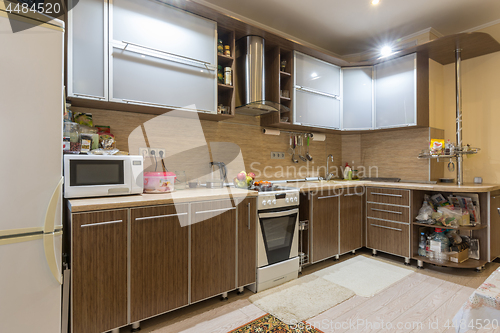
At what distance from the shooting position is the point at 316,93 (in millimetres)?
3287

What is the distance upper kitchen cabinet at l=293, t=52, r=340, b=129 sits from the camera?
3.12 metres

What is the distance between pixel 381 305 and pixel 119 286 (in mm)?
1901

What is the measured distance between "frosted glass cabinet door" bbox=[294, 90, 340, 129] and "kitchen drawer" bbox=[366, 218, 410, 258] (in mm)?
1310

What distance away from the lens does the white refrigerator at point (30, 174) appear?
3.81 feet

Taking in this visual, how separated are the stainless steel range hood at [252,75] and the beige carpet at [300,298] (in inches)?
68.6

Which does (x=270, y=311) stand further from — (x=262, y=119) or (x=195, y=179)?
(x=262, y=119)

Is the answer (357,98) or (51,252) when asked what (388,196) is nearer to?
(357,98)

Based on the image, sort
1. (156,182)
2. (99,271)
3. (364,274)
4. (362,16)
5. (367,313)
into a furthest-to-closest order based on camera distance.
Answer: (362,16) < (364,274) < (156,182) < (367,313) < (99,271)

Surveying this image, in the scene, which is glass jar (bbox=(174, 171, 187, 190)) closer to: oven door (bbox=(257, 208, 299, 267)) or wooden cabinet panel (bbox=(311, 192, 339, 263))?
oven door (bbox=(257, 208, 299, 267))

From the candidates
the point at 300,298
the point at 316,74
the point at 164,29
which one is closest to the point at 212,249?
the point at 300,298

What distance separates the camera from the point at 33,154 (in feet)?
4.03

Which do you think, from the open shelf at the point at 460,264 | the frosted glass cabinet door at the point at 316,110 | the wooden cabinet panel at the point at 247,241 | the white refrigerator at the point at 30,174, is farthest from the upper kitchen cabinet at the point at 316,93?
the white refrigerator at the point at 30,174

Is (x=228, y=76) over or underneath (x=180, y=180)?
over

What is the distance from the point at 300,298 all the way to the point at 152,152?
1773mm
